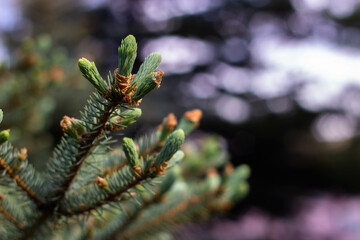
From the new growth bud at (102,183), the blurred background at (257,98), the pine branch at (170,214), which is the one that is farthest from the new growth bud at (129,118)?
the blurred background at (257,98)

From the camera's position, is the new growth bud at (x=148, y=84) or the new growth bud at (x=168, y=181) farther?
the new growth bud at (x=168, y=181)

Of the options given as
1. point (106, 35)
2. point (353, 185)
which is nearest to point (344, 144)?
point (353, 185)

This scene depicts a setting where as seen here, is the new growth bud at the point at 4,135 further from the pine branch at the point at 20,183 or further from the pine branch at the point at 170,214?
the pine branch at the point at 170,214

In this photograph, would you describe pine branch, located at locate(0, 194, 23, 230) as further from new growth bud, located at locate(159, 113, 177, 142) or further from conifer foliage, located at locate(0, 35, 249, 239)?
new growth bud, located at locate(159, 113, 177, 142)

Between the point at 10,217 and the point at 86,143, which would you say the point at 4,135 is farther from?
the point at 10,217

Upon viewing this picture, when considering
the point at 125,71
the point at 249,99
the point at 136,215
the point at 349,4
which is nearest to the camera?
the point at 125,71

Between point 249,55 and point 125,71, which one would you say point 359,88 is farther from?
point 125,71

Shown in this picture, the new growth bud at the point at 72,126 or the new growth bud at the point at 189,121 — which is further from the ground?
the new growth bud at the point at 72,126
